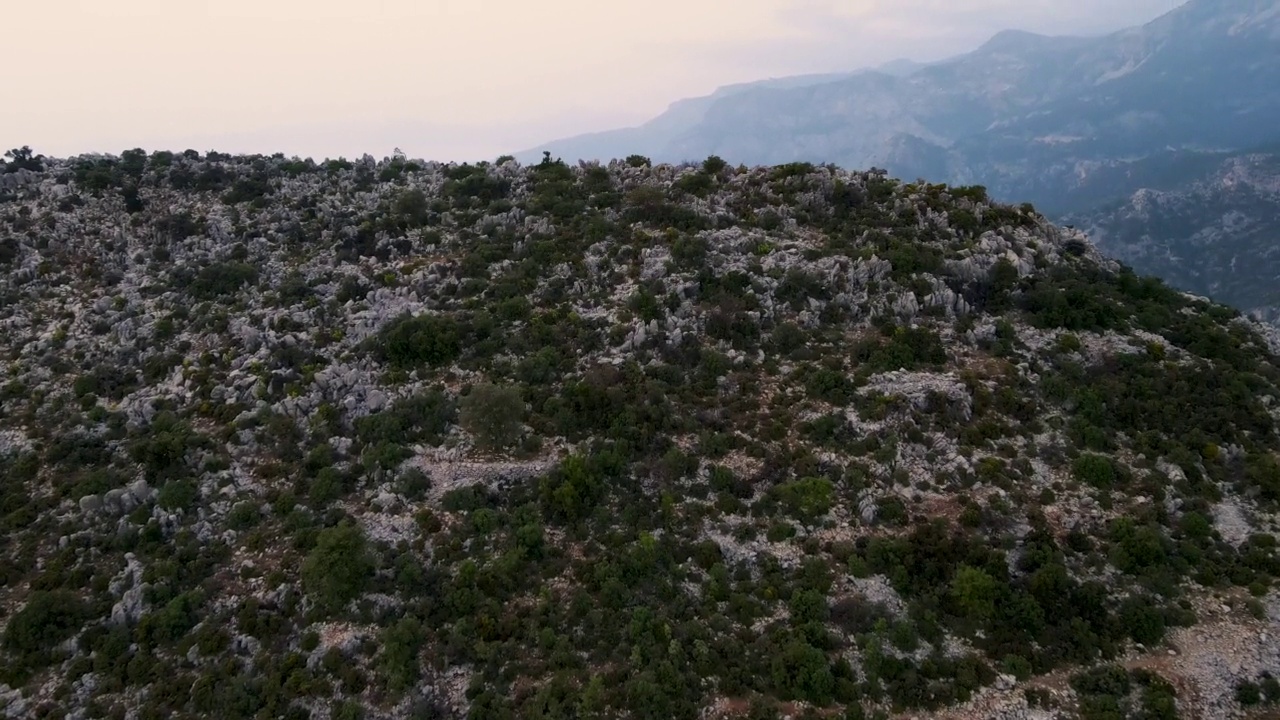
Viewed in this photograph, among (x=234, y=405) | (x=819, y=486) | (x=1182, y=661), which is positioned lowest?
(x=1182, y=661)

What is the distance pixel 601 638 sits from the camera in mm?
28000

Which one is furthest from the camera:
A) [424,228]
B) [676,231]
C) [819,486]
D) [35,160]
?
[35,160]

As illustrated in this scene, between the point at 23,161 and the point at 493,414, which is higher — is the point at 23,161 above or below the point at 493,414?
above

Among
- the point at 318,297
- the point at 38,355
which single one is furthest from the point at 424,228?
the point at 38,355

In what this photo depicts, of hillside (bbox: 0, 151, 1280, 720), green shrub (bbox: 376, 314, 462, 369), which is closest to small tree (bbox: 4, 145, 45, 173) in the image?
hillside (bbox: 0, 151, 1280, 720)

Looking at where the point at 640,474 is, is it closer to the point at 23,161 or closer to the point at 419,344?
the point at 419,344

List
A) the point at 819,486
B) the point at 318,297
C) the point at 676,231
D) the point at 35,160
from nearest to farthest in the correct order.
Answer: the point at 819,486 → the point at 318,297 → the point at 676,231 → the point at 35,160

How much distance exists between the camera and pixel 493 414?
3584cm

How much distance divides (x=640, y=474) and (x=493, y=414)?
8.70m

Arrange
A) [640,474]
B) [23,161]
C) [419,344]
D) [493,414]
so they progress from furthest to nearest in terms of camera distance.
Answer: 1. [23,161]
2. [419,344]
3. [493,414]
4. [640,474]

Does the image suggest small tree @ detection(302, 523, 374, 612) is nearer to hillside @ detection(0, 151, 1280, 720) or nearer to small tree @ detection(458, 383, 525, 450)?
hillside @ detection(0, 151, 1280, 720)

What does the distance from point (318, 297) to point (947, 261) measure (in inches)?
1874

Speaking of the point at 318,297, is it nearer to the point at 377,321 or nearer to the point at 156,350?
the point at 377,321

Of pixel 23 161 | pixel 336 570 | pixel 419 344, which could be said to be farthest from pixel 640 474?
pixel 23 161
